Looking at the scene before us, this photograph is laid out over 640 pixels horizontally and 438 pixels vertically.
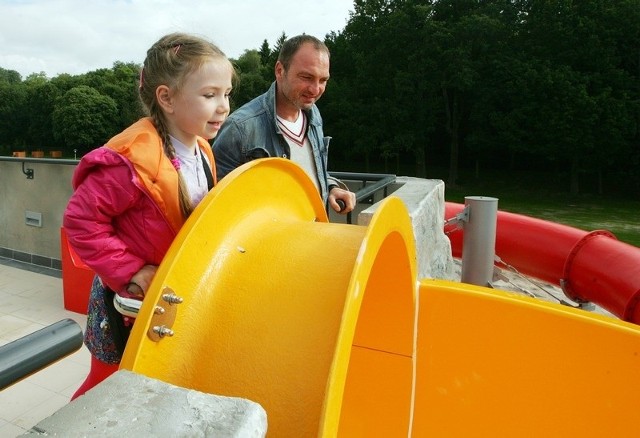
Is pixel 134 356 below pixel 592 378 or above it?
above

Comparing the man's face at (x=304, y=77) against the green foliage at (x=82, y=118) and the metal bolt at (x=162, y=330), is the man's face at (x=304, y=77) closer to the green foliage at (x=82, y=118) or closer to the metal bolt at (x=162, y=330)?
the metal bolt at (x=162, y=330)

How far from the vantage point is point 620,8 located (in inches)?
960

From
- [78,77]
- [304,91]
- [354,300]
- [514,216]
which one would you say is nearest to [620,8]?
[514,216]

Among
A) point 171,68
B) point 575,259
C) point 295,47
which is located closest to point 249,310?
point 171,68

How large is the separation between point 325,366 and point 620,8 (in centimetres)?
2918

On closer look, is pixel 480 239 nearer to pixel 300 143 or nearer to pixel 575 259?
pixel 575 259

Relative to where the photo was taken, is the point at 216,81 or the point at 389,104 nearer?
the point at 216,81

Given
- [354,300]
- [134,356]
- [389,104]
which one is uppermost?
[389,104]

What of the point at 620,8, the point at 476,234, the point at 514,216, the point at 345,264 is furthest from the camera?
the point at 620,8

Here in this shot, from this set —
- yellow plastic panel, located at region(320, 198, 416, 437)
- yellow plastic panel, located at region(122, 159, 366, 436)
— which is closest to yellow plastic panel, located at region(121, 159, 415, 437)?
yellow plastic panel, located at region(122, 159, 366, 436)

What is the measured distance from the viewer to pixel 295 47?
9.04 feet

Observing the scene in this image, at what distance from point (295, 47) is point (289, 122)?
400 millimetres

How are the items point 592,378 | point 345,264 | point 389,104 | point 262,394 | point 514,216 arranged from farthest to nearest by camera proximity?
point 389,104 < point 514,216 < point 592,378 < point 345,264 < point 262,394

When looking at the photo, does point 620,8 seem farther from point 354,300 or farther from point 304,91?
point 354,300
